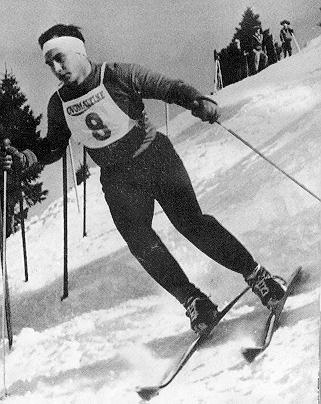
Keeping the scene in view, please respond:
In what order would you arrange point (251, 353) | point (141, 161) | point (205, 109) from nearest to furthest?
point (251, 353)
point (205, 109)
point (141, 161)

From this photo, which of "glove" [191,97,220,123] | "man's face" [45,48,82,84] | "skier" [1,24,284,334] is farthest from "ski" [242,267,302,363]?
"man's face" [45,48,82,84]

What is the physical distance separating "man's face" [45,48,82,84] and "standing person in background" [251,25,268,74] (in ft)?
2.39

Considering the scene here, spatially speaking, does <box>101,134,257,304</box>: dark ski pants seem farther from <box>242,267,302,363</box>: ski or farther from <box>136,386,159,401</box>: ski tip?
<box>136,386,159,401</box>: ski tip

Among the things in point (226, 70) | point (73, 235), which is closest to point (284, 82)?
point (226, 70)

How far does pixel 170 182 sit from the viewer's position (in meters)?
2.28

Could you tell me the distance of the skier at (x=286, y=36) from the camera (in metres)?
2.53

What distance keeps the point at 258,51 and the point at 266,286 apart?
1009mm

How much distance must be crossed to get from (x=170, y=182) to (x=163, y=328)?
0.52 metres

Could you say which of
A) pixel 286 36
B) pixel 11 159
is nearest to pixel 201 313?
pixel 11 159

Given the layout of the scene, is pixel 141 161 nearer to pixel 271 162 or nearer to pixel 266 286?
pixel 271 162

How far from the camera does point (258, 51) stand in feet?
8.47

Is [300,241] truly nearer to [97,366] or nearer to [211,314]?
[211,314]

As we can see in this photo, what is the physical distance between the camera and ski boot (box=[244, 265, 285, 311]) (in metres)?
2.14

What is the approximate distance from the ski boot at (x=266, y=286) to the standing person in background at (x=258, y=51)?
0.90 meters
